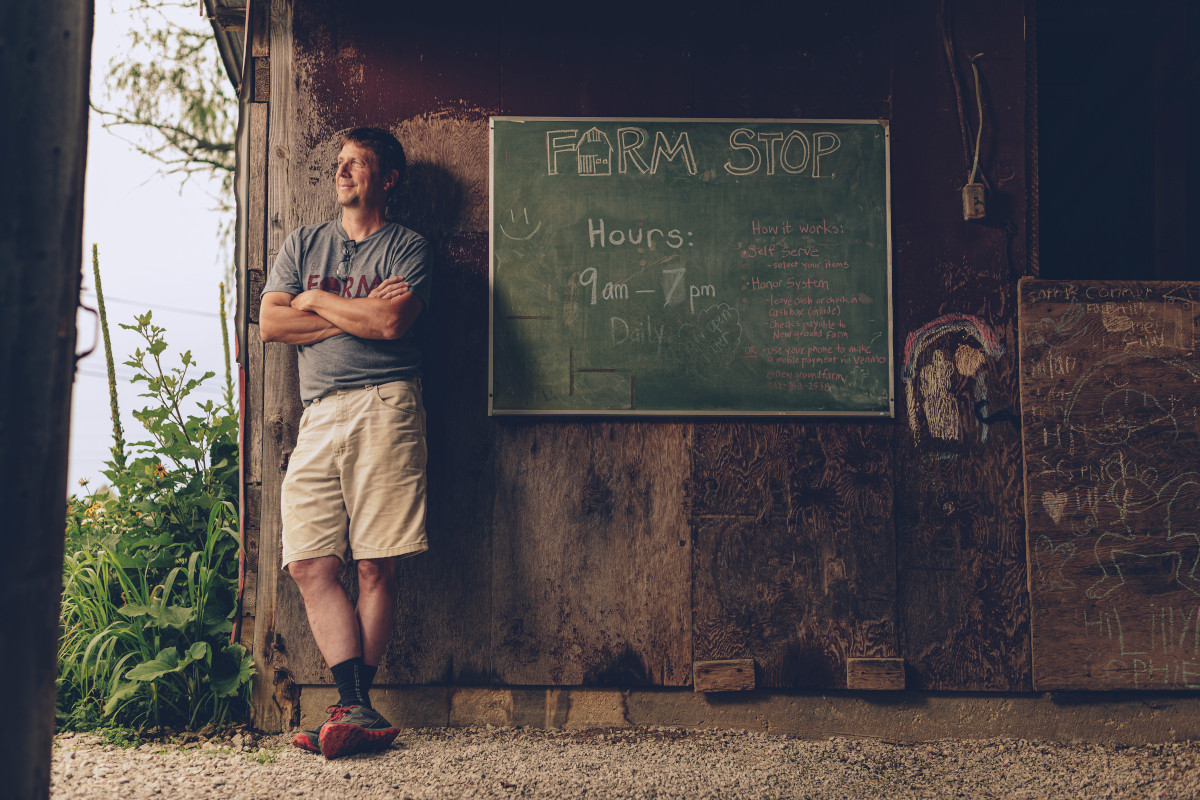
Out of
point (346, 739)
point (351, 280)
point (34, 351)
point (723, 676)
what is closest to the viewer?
point (34, 351)

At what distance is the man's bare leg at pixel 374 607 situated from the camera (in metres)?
2.80

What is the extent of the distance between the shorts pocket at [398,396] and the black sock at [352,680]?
3.09 feet

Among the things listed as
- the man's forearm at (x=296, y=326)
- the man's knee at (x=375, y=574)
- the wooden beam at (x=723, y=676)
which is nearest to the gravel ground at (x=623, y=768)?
the wooden beam at (x=723, y=676)

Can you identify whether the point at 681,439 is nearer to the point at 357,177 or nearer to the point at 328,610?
the point at 328,610

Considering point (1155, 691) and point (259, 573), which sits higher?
point (259, 573)

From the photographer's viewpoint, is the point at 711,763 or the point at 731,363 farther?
the point at 731,363

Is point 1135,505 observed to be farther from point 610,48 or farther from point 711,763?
point 610,48

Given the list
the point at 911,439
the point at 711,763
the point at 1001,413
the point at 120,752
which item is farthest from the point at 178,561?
the point at 1001,413

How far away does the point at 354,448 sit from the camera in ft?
9.23

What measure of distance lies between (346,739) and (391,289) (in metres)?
1.65

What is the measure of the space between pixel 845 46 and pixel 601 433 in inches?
78.2

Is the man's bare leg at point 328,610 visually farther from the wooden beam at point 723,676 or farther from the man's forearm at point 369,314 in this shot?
the wooden beam at point 723,676

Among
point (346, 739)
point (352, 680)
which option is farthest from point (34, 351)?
point (346, 739)

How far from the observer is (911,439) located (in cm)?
317
